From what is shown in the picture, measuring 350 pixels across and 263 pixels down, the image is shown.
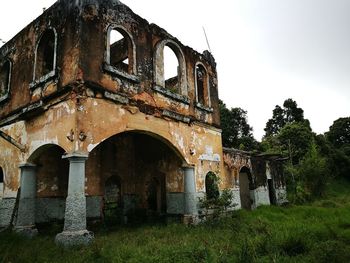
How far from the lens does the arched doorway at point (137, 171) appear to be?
33.9ft

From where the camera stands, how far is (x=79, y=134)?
6914 mm

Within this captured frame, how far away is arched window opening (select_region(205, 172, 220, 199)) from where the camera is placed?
35.7 ft

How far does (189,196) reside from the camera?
9.84 m

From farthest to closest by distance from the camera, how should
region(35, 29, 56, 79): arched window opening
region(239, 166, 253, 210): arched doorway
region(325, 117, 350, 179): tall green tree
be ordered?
region(325, 117, 350, 179): tall green tree < region(239, 166, 253, 210): arched doorway < region(35, 29, 56, 79): arched window opening

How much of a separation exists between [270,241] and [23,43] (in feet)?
30.8

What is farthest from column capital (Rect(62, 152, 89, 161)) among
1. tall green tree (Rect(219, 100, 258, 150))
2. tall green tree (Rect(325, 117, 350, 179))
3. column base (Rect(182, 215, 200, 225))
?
tall green tree (Rect(325, 117, 350, 179))

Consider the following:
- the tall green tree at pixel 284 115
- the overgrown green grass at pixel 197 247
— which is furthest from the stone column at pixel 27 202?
the tall green tree at pixel 284 115

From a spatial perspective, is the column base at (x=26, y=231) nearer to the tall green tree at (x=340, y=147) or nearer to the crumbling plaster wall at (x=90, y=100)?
the crumbling plaster wall at (x=90, y=100)

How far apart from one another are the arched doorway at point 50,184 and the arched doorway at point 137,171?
2.96 feet

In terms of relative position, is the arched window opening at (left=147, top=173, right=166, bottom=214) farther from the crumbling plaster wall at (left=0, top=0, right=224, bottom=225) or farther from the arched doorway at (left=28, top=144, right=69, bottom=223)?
the arched doorway at (left=28, top=144, right=69, bottom=223)

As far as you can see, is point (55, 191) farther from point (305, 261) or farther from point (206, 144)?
point (305, 261)

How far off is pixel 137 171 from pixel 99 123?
189 inches

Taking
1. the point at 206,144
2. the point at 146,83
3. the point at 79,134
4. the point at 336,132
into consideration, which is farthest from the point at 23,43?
the point at 336,132

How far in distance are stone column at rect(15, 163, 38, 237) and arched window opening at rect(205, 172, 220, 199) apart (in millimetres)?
5701
